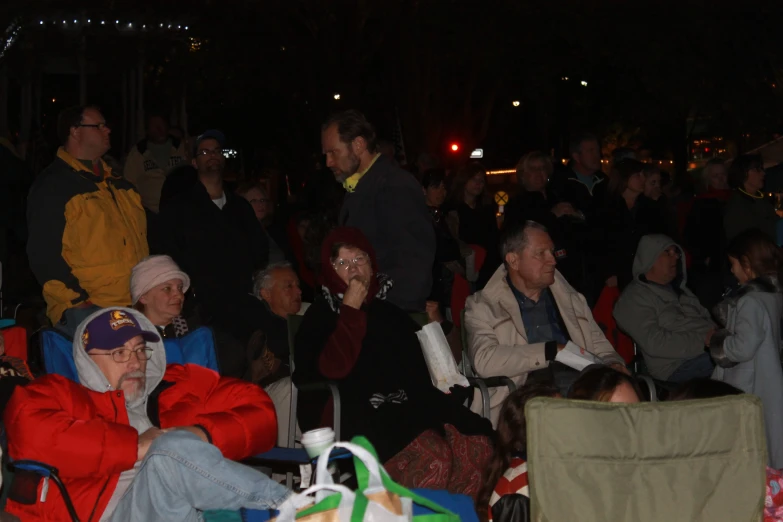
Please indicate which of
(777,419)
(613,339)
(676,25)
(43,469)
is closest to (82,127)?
(43,469)

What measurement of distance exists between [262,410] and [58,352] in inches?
35.2

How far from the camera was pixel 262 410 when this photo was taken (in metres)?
4.48

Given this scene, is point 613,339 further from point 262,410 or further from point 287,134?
point 287,134

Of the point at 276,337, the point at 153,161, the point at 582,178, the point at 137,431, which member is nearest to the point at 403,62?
the point at 153,161

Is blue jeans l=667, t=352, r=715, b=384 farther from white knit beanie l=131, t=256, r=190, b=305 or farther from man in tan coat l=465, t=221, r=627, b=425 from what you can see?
white knit beanie l=131, t=256, r=190, b=305

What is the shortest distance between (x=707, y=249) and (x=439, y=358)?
4611mm

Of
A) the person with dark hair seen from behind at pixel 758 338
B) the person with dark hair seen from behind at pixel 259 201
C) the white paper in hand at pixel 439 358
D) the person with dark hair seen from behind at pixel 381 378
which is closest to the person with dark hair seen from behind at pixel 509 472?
the person with dark hair seen from behind at pixel 381 378

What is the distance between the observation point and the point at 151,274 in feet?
16.8

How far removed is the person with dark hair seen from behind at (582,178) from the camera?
829 centimetres

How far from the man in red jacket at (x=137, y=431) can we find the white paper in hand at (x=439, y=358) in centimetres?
98

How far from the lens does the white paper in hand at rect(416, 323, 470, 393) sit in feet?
17.1

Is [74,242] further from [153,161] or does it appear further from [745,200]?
[745,200]

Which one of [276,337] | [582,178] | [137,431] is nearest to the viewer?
[137,431]

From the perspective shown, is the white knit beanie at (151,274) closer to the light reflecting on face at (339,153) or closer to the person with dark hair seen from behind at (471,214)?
the light reflecting on face at (339,153)
